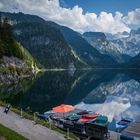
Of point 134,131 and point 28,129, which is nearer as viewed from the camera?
point 28,129

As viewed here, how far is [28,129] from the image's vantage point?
42688mm

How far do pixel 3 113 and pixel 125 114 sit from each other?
60200 millimetres

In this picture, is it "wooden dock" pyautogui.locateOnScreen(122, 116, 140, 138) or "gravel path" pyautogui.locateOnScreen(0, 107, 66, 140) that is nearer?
"gravel path" pyautogui.locateOnScreen(0, 107, 66, 140)

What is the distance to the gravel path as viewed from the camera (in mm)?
39656

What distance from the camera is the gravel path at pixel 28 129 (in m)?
39.7

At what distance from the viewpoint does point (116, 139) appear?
4809cm

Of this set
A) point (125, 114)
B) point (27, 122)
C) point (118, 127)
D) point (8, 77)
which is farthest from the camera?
point (8, 77)

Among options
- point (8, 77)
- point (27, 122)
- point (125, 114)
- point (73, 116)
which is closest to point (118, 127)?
point (73, 116)

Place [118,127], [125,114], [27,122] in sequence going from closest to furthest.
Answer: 1. [27,122]
2. [118,127]
3. [125,114]

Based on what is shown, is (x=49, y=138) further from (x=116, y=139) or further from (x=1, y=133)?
(x=116, y=139)

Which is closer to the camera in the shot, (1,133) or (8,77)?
(1,133)

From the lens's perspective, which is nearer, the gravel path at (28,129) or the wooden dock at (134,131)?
the gravel path at (28,129)

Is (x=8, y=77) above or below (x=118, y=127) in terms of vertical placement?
above

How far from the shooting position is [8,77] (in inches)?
7776
